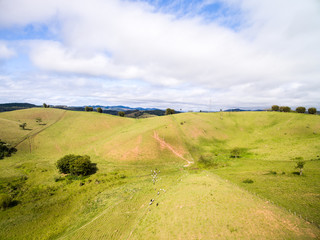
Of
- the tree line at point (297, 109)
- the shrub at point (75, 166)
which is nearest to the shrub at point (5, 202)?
the shrub at point (75, 166)

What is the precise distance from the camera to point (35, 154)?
6075cm

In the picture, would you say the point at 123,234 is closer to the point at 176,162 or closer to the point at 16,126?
the point at 176,162

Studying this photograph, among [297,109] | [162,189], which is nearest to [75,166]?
[162,189]

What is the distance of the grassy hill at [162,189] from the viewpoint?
2000cm

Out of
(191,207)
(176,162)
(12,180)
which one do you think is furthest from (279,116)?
(12,180)

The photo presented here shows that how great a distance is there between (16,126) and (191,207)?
107 m

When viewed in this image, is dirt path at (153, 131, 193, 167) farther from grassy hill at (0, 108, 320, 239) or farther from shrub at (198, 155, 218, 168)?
shrub at (198, 155, 218, 168)

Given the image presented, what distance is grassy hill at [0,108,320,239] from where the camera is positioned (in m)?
20.0

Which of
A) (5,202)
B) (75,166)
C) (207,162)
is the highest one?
(75,166)

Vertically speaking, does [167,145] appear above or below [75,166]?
above

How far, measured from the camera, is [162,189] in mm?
33438

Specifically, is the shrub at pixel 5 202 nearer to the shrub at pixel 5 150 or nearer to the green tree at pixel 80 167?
the green tree at pixel 80 167

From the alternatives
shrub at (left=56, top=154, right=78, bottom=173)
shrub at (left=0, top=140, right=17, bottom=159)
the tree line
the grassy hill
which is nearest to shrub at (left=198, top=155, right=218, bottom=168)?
the grassy hill

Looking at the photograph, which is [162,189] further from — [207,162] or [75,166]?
[75,166]
